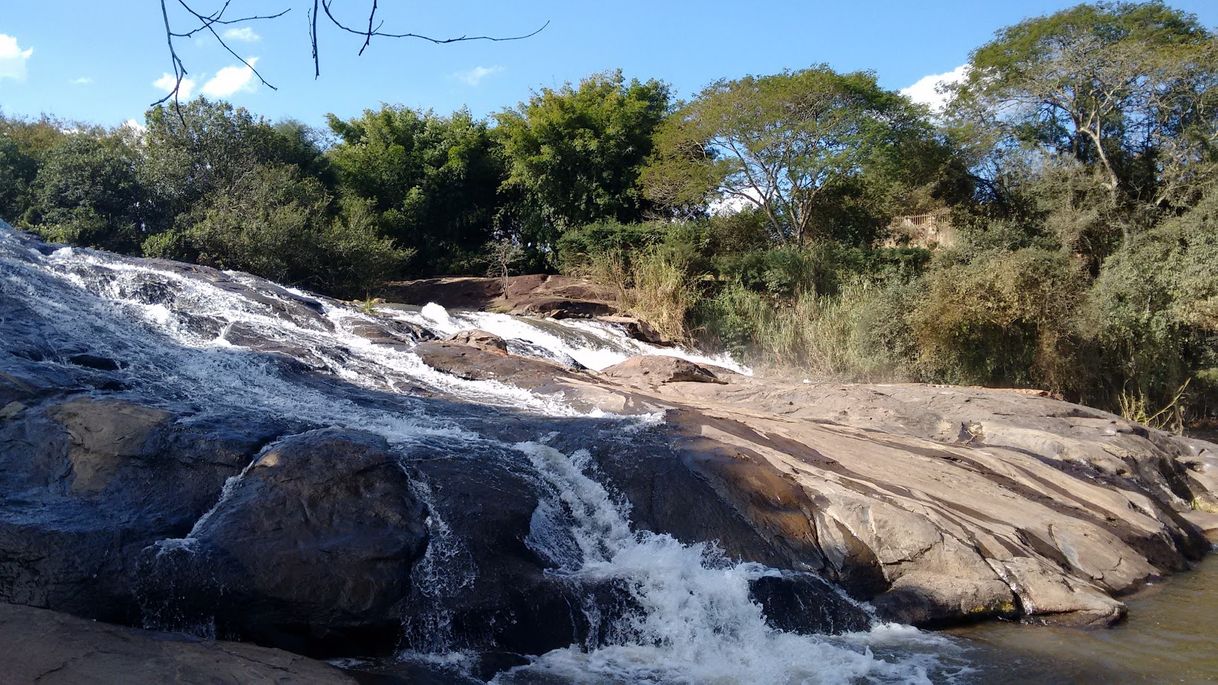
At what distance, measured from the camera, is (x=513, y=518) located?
19.6 ft

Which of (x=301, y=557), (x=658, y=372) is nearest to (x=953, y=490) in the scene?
(x=658, y=372)

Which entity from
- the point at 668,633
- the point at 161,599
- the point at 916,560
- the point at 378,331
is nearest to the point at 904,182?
the point at 378,331

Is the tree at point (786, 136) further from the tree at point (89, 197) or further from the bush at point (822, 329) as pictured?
the tree at point (89, 197)

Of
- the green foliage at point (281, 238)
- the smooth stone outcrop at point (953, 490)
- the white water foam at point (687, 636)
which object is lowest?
the white water foam at point (687, 636)

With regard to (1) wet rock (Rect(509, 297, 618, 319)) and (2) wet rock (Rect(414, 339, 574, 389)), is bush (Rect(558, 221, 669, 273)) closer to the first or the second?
(1) wet rock (Rect(509, 297, 618, 319))

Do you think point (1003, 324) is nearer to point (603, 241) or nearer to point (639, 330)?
point (639, 330)

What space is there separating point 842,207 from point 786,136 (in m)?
2.95

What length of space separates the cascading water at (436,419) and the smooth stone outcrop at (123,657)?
1007 mm

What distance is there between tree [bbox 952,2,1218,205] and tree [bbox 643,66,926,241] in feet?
6.78

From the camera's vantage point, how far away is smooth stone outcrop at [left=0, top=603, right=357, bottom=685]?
3889 millimetres

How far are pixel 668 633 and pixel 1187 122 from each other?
16942 mm

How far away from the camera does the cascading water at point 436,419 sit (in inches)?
208

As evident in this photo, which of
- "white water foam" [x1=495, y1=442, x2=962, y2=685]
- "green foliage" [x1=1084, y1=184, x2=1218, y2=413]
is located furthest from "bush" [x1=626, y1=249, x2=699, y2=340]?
"white water foam" [x1=495, y1=442, x2=962, y2=685]

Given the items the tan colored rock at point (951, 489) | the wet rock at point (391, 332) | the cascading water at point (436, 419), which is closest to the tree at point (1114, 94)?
the tan colored rock at point (951, 489)
